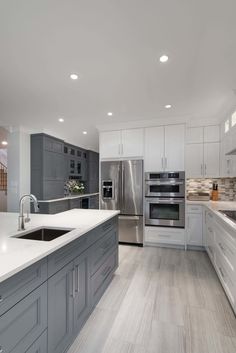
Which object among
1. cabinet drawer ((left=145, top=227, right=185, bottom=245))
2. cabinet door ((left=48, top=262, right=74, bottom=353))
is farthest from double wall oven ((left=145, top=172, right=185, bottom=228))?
cabinet door ((left=48, top=262, right=74, bottom=353))

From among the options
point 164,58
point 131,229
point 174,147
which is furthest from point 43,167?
point 164,58

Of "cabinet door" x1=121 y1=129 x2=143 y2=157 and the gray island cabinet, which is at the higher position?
"cabinet door" x1=121 y1=129 x2=143 y2=157

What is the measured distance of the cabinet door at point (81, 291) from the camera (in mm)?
1533

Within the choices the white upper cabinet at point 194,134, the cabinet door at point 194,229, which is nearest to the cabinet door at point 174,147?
the white upper cabinet at point 194,134

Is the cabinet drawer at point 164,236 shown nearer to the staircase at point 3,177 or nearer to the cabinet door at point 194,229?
the cabinet door at point 194,229

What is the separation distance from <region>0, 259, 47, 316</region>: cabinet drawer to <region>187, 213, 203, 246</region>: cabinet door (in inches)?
124

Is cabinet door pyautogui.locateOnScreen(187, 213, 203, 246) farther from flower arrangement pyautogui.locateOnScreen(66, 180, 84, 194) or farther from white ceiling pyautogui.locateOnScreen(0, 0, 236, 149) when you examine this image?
flower arrangement pyautogui.locateOnScreen(66, 180, 84, 194)

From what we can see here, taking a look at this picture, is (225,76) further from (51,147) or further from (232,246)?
(51,147)

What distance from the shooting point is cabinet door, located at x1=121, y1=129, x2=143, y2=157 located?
398cm

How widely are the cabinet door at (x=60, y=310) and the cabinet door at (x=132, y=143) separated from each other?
2872 mm

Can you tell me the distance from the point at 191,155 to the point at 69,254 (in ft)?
10.7

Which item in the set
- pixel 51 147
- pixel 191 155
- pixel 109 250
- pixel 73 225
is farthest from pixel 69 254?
pixel 51 147

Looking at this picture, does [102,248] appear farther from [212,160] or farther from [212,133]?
[212,133]

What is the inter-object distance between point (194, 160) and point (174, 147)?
53cm
